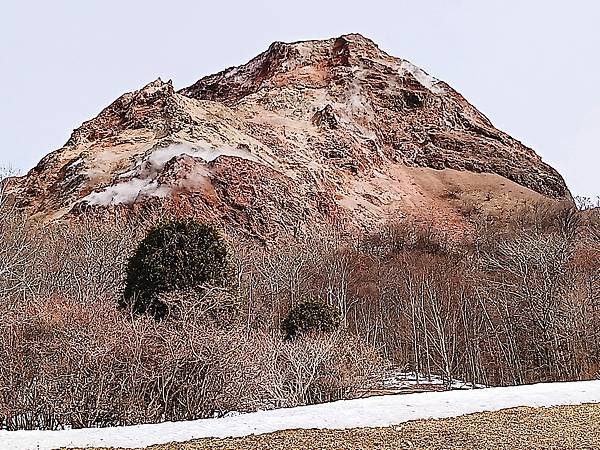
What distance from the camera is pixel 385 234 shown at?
44156 mm

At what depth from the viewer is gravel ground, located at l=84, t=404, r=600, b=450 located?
7348 millimetres

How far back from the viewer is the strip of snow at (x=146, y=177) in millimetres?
41812

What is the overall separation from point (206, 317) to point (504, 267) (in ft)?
54.0

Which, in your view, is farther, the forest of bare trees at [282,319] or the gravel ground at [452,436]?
the forest of bare trees at [282,319]

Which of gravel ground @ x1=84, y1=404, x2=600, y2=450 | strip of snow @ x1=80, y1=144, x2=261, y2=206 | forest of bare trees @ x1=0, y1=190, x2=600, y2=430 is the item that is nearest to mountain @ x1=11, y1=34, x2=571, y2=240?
strip of snow @ x1=80, y1=144, x2=261, y2=206

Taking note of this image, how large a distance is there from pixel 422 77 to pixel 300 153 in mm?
27442

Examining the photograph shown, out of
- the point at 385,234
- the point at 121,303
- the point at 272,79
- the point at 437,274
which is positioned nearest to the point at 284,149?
the point at 385,234

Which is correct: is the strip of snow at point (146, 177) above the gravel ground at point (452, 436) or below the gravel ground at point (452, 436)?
above

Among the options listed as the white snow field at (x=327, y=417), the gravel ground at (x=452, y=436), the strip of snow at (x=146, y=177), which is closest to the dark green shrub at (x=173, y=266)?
the white snow field at (x=327, y=417)

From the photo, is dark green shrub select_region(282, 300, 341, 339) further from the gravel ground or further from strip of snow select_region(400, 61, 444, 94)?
strip of snow select_region(400, 61, 444, 94)

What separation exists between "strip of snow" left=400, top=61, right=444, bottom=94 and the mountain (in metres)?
0.19

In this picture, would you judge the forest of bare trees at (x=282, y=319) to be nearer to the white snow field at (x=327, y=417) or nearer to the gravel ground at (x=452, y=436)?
the white snow field at (x=327, y=417)

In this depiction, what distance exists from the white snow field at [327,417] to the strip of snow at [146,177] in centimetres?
3323

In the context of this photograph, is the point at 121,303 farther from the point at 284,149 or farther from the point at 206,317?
the point at 284,149
